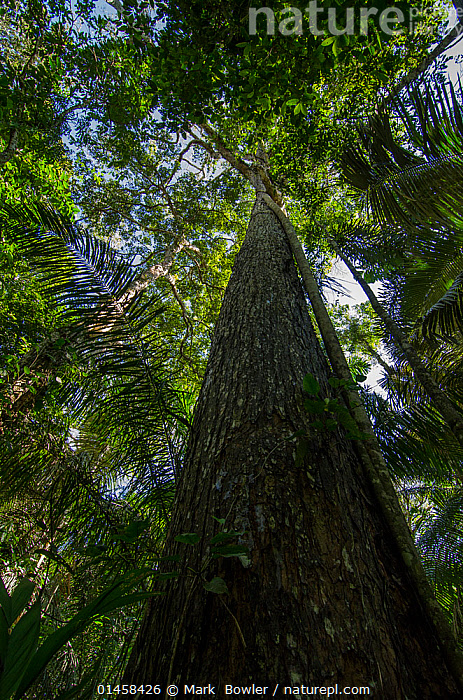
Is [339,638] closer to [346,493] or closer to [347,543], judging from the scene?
[347,543]

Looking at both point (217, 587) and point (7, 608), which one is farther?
point (217, 587)

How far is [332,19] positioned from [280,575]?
3514mm

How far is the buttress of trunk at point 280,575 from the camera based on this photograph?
0.78 meters

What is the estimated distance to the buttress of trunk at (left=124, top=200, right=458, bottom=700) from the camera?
2.56 ft

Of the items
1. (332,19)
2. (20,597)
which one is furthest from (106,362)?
(332,19)

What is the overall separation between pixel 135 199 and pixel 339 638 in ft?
34.4

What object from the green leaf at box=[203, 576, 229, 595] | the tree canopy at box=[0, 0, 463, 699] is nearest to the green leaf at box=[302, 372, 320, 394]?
the tree canopy at box=[0, 0, 463, 699]

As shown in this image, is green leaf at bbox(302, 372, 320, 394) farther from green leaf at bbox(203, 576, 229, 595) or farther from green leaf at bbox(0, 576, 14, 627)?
green leaf at bbox(0, 576, 14, 627)

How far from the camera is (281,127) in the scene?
19.0ft

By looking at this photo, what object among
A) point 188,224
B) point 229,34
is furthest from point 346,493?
point 188,224

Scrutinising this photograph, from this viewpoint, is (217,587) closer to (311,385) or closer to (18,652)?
(18,652)

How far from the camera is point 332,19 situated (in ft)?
7.55

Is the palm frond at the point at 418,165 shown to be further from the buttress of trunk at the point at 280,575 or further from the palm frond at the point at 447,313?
the buttress of trunk at the point at 280,575

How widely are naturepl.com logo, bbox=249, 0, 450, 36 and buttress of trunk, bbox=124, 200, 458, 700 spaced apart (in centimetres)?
266
